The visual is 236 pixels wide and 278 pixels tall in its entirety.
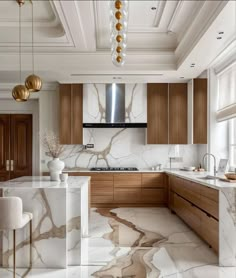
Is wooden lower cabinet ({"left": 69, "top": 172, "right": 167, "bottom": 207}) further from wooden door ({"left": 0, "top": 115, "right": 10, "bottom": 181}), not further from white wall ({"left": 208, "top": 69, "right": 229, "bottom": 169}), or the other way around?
wooden door ({"left": 0, "top": 115, "right": 10, "bottom": 181})

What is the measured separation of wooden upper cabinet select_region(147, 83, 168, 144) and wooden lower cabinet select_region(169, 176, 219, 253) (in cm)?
124

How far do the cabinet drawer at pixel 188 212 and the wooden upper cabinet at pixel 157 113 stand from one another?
1.48 m

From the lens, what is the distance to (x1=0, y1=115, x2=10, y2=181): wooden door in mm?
7551

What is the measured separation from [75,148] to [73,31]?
321 cm

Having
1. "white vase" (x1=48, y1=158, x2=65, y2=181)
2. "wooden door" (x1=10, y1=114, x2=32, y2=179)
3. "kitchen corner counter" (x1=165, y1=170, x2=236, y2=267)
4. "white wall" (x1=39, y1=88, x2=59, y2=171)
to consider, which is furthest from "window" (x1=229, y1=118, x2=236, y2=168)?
"wooden door" (x1=10, y1=114, x2=32, y2=179)

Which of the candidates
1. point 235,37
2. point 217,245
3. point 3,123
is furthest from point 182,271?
point 3,123

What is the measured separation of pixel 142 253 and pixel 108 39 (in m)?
3.32

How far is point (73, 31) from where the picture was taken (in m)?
4.77

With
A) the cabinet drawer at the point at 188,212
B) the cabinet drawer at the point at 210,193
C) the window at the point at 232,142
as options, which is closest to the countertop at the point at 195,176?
the cabinet drawer at the point at 210,193

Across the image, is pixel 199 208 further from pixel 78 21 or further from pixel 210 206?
pixel 78 21

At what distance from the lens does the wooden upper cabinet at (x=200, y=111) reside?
21.6 ft

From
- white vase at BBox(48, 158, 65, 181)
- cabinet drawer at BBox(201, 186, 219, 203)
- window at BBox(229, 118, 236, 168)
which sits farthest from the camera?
window at BBox(229, 118, 236, 168)

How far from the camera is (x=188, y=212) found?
5.11 meters

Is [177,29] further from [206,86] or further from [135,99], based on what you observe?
[135,99]
